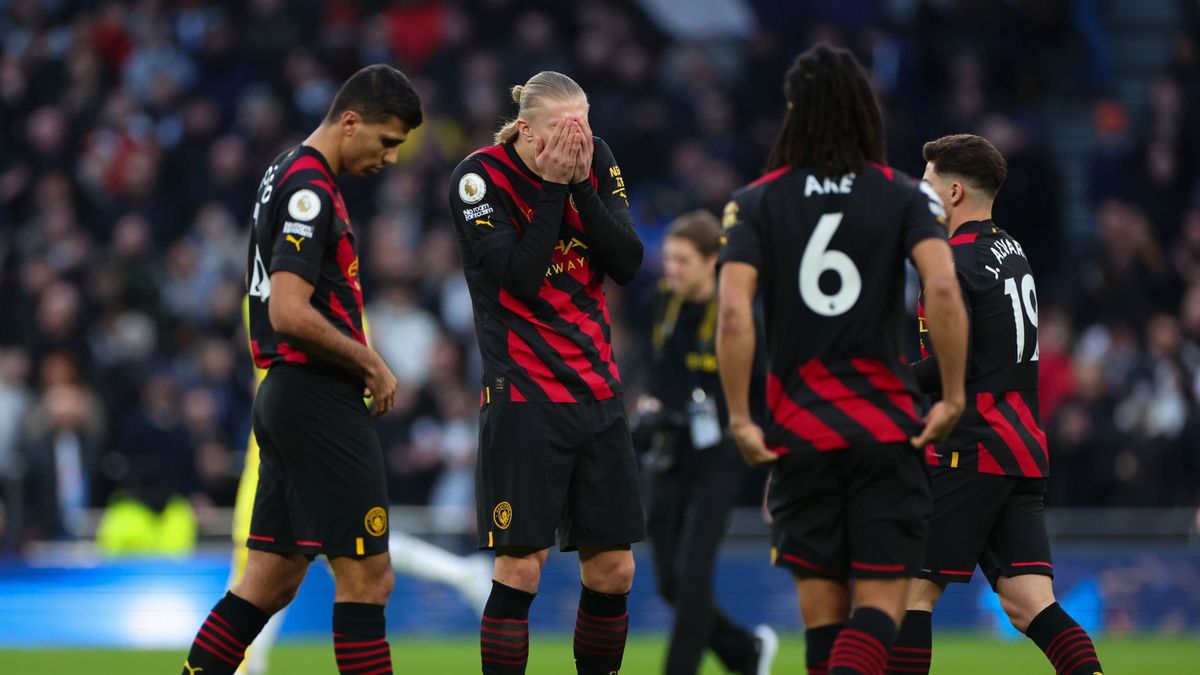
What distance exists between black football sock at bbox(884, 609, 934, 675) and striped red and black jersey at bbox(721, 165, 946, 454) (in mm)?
1314

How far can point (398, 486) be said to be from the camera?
619 inches

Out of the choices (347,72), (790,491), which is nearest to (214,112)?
(347,72)

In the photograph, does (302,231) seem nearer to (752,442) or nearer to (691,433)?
(752,442)

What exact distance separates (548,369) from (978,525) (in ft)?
5.86

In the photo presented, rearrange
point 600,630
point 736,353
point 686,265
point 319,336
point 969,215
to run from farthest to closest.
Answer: point 686,265, point 969,215, point 600,630, point 319,336, point 736,353

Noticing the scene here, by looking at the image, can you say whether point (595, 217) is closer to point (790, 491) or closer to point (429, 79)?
point (790, 491)

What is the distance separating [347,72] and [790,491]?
14.5 meters

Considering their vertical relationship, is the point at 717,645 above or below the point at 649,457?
below

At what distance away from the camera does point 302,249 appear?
6.33m

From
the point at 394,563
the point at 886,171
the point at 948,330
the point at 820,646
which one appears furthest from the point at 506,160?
the point at 394,563

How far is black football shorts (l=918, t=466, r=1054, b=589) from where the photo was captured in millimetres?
6844

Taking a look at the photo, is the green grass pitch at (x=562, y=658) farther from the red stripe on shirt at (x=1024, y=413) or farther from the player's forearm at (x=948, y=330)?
the player's forearm at (x=948, y=330)

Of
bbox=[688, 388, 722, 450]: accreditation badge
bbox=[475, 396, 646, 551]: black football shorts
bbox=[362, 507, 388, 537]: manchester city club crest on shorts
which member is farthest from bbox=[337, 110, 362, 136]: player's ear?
bbox=[688, 388, 722, 450]: accreditation badge

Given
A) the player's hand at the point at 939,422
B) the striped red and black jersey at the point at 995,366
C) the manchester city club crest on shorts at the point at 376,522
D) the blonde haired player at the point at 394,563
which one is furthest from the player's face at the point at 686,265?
the player's hand at the point at 939,422
